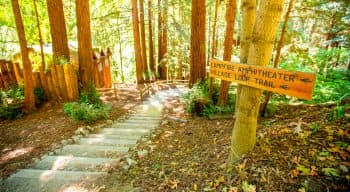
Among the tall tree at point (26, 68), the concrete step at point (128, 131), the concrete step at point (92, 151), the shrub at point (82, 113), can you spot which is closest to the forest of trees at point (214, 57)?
the tall tree at point (26, 68)

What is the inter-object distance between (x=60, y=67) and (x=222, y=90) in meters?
5.91

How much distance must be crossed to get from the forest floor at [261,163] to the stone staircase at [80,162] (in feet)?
1.33

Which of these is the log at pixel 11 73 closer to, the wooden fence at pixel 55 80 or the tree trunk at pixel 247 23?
the wooden fence at pixel 55 80

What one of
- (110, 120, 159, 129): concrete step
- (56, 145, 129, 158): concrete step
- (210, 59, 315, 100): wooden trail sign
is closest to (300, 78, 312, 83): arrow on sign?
(210, 59, 315, 100): wooden trail sign

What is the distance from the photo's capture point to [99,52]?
1448 centimetres

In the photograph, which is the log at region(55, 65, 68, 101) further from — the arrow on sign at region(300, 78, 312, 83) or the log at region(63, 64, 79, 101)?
the arrow on sign at region(300, 78, 312, 83)

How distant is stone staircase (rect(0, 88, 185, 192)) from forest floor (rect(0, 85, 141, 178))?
64cm

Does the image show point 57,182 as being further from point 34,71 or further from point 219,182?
point 34,71

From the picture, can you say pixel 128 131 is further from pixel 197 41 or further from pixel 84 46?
pixel 84 46

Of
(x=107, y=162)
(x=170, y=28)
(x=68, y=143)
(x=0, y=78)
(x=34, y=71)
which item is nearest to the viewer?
(x=107, y=162)

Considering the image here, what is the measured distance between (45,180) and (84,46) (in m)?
6.27

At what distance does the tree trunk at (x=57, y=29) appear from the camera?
8.44m

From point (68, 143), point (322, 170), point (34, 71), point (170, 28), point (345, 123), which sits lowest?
point (68, 143)

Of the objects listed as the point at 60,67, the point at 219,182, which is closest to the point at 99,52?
the point at 60,67
